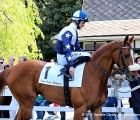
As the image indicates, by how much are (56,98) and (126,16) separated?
14.9m

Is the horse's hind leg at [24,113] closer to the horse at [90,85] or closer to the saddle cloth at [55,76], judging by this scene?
the horse at [90,85]

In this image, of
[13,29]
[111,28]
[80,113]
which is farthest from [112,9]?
[80,113]

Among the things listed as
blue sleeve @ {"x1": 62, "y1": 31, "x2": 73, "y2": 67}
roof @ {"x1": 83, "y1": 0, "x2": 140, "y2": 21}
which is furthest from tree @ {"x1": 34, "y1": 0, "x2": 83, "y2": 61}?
blue sleeve @ {"x1": 62, "y1": 31, "x2": 73, "y2": 67}

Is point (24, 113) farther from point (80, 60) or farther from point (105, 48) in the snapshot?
point (105, 48)

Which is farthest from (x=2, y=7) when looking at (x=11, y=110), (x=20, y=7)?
(x=11, y=110)

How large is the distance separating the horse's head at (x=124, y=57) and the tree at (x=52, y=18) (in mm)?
22856

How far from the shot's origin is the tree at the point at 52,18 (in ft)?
99.8

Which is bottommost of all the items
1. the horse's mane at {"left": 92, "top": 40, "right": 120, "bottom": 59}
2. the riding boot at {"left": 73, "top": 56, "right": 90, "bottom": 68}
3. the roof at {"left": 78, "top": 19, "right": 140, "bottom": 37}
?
the roof at {"left": 78, "top": 19, "right": 140, "bottom": 37}

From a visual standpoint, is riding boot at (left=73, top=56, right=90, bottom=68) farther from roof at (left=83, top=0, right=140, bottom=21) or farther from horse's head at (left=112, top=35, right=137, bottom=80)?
roof at (left=83, top=0, right=140, bottom=21)

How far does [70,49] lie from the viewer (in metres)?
7.22

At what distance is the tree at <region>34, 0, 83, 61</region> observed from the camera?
30406 mm

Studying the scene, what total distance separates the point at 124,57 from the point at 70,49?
106cm

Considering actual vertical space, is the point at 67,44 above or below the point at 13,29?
above

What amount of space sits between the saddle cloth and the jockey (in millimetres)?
96
